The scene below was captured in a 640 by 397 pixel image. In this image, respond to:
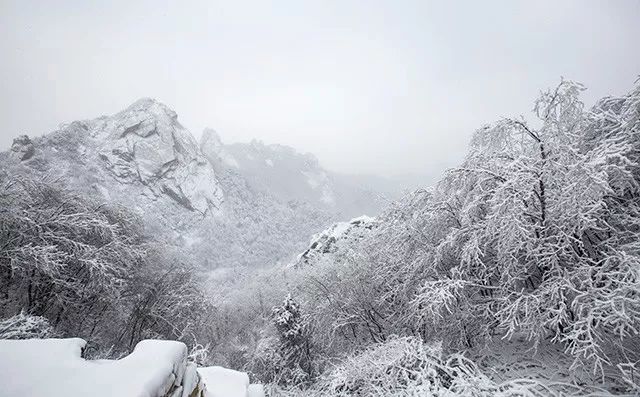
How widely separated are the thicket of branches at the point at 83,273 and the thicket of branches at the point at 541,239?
10.2 metres

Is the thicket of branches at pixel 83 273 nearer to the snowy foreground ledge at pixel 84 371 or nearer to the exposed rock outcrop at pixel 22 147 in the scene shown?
the snowy foreground ledge at pixel 84 371

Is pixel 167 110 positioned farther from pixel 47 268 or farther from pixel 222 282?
pixel 47 268

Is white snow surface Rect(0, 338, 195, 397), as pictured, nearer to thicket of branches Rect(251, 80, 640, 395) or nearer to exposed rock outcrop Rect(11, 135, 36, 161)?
thicket of branches Rect(251, 80, 640, 395)

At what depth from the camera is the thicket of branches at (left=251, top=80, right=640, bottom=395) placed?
17.5 ft

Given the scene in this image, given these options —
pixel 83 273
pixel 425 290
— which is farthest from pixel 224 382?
pixel 83 273

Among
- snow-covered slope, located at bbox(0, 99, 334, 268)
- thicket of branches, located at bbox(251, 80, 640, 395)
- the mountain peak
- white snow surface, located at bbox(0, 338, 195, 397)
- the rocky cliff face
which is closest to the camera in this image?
white snow surface, located at bbox(0, 338, 195, 397)

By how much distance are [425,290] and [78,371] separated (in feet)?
24.5

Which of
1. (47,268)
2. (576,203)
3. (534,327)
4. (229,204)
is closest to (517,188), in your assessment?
(576,203)

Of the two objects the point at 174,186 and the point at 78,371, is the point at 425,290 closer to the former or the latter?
the point at 78,371

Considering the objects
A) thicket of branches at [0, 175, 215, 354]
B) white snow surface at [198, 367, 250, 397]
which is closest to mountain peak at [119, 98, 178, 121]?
thicket of branches at [0, 175, 215, 354]

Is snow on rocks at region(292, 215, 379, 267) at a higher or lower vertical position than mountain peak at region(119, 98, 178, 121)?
lower

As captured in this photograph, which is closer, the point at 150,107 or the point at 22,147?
the point at 22,147

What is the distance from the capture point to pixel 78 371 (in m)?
3.56

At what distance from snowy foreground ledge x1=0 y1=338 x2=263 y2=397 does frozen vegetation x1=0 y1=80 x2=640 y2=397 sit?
0.02m
